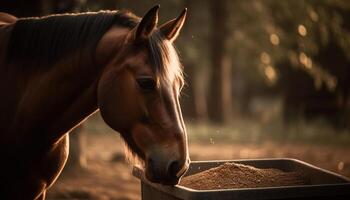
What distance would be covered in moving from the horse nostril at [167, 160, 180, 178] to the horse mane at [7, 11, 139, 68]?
2.73ft

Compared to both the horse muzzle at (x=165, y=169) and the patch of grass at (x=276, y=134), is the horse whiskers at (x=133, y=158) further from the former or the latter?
the patch of grass at (x=276, y=134)

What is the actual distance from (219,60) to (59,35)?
1276 cm

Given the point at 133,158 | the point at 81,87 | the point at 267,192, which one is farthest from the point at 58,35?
the point at 267,192

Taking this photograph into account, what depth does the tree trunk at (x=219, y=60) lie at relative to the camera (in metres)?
15.7

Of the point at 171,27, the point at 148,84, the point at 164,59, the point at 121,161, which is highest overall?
the point at 171,27

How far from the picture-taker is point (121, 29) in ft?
10.7

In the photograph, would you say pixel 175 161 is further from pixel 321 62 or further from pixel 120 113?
pixel 321 62

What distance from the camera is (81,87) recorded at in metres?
3.33

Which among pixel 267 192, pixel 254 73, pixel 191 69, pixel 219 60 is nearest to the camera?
pixel 267 192

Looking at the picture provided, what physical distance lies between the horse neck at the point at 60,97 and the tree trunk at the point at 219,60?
12.5 metres

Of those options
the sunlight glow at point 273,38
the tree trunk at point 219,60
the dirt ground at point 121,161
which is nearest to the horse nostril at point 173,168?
the dirt ground at point 121,161

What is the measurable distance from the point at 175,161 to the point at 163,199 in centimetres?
64

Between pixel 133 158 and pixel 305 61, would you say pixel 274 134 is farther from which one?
pixel 133 158

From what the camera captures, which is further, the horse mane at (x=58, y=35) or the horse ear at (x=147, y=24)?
the horse mane at (x=58, y=35)
